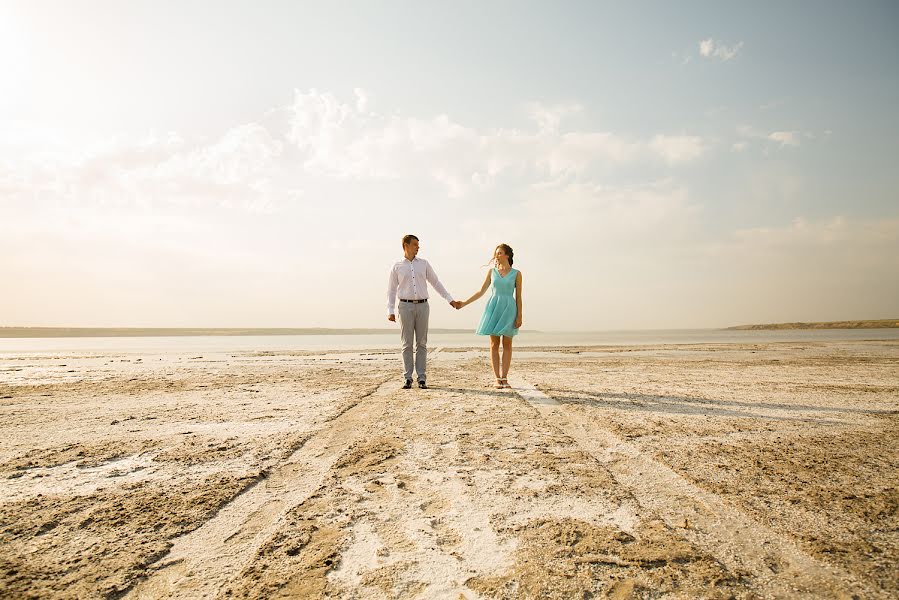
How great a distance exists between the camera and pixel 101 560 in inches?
74.5

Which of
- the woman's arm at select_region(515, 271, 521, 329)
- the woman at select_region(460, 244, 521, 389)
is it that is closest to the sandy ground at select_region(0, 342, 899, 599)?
the woman at select_region(460, 244, 521, 389)

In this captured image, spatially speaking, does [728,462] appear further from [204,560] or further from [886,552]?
[204,560]

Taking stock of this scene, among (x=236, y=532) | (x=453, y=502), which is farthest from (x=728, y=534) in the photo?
(x=236, y=532)

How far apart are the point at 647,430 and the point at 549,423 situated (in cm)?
87

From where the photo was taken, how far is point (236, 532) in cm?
215

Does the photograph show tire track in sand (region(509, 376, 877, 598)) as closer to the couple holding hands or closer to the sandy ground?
the sandy ground

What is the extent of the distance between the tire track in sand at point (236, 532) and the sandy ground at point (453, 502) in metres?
0.01

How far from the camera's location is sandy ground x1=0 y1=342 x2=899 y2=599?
1.72m

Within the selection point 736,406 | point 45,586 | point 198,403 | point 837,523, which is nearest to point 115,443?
point 198,403

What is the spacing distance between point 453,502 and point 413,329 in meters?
5.10

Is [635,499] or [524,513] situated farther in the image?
[635,499]

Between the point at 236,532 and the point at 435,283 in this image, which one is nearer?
the point at 236,532

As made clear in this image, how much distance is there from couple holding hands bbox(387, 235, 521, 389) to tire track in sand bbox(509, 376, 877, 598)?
3.78 metres

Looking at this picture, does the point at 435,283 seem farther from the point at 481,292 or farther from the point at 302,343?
the point at 302,343
